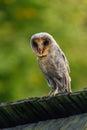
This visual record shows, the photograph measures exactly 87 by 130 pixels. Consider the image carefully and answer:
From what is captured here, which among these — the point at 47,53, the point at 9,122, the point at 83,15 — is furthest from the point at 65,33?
the point at 9,122

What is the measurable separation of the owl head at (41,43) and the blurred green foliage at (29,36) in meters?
9.68

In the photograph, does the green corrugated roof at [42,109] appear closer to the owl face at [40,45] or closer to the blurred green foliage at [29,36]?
the owl face at [40,45]

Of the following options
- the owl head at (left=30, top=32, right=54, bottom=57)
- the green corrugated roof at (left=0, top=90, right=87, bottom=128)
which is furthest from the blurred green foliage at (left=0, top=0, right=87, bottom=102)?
the green corrugated roof at (left=0, top=90, right=87, bottom=128)

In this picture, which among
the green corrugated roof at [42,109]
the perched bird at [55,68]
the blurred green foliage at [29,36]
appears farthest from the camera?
the blurred green foliage at [29,36]

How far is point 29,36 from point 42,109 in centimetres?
1452

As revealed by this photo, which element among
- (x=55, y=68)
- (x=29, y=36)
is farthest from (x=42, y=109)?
(x=29, y=36)

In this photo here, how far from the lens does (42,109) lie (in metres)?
5.95

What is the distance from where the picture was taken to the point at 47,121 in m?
5.93

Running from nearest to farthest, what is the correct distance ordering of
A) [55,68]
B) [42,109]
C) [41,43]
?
[42,109] < [41,43] < [55,68]

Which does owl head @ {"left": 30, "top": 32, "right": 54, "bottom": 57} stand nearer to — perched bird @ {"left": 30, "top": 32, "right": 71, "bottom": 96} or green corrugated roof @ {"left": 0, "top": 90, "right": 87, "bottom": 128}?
perched bird @ {"left": 30, "top": 32, "right": 71, "bottom": 96}

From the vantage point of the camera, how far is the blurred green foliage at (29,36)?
19.6 meters

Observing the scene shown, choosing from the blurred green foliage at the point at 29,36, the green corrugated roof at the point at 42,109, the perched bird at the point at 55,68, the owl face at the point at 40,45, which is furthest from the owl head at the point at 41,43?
the blurred green foliage at the point at 29,36

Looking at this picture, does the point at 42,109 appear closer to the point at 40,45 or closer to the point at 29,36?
the point at 40,45

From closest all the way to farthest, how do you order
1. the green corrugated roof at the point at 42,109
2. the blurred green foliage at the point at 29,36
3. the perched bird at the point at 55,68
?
the green corrugated roof at the point at 42,109
the perched bird at the point at 55,68
the blurred green foliage at the point at 29,36
